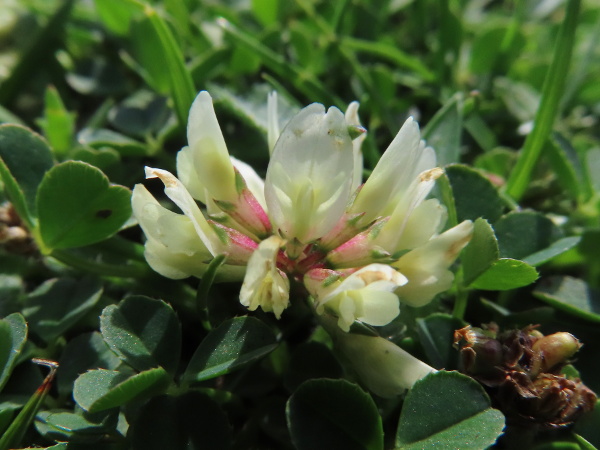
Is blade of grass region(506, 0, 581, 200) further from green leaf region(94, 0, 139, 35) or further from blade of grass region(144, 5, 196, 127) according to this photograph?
green leaf region(94, 0, 139, 35)

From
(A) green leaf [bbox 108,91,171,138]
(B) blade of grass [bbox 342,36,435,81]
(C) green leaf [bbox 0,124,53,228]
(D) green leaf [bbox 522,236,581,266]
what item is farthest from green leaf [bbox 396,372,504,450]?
(B) blade of grass [bbox 342,36,435,81]

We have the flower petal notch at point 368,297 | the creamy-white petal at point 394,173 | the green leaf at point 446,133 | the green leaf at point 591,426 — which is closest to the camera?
the flower petal notch at point 368,297

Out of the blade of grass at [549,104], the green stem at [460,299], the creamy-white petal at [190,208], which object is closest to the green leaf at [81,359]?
the creamy-white petal at [190,208]

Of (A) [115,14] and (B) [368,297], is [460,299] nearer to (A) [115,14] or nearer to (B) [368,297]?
(B) [368,297]

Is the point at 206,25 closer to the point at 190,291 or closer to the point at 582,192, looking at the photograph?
the point at 190,291

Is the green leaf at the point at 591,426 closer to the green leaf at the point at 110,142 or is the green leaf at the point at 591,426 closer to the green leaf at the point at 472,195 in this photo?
the green leaf at the point at 472,195

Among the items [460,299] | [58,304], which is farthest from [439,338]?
[58,304]
